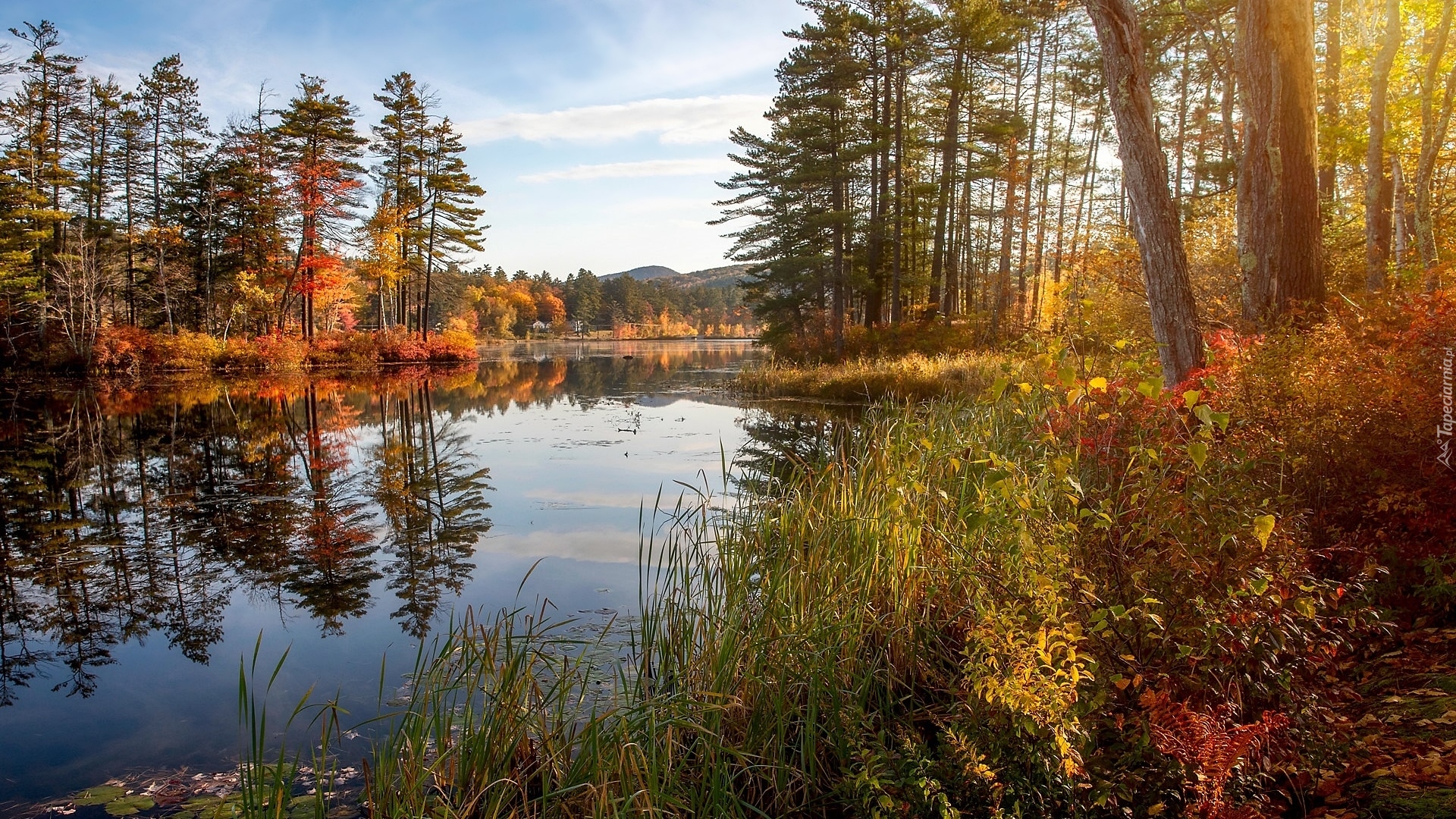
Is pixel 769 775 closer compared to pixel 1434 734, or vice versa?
pixel 1434 734

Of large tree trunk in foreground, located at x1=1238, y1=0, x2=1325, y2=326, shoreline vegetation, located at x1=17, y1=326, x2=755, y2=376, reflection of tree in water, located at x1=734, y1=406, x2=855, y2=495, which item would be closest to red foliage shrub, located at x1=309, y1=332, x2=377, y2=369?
shoreline vegetation, located at x1=17, y1=326, x2=755, y2=376

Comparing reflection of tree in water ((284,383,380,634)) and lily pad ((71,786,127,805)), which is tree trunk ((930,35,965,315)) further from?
lily pad ((71,786,127,805))

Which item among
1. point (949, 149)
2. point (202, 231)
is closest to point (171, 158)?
point (202, 231)

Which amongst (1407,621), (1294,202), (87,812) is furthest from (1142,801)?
(1294,202)

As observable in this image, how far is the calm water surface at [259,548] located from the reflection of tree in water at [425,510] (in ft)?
0.12

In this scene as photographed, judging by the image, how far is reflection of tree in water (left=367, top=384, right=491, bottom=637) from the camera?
219 inches

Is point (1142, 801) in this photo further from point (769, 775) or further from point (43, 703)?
point (43, 703)

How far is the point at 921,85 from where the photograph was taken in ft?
85.9

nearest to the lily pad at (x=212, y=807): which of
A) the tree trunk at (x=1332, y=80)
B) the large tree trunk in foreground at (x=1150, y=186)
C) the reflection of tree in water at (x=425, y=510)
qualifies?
the reflection of tree in water at (x=425, y=510)

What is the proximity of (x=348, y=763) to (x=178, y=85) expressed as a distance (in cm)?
3517

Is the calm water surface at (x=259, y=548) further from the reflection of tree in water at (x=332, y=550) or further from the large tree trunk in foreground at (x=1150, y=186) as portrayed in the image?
the large tree trunk in foreground at (x=1150, y=186)

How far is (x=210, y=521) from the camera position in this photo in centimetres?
741

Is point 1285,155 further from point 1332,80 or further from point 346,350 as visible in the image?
point 346,350

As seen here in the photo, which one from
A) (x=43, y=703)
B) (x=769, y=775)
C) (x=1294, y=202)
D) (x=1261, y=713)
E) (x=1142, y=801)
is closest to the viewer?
(x=1142, y=801)
